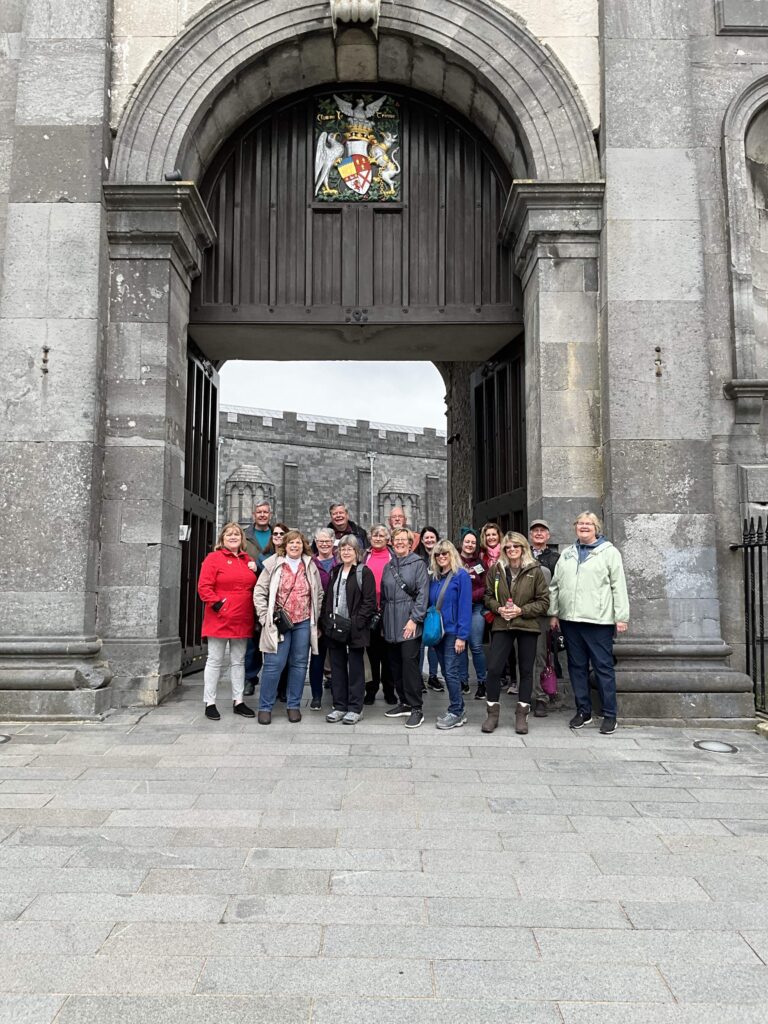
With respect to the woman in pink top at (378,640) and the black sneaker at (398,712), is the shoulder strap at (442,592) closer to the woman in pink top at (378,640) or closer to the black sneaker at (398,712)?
the woman in pink top at (378,640)

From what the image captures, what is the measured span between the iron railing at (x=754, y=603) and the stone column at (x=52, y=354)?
17.8 feet

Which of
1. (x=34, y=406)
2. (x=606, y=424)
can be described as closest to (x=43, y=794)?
(x=34, y=406)

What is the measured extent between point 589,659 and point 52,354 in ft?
17.0

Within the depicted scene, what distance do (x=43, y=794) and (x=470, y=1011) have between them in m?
2.99

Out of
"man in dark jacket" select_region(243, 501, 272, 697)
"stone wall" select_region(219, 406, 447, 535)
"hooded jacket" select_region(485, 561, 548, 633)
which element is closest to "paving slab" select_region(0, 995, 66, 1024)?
"hooded jacket" select_region(485, 561, 548, 633)

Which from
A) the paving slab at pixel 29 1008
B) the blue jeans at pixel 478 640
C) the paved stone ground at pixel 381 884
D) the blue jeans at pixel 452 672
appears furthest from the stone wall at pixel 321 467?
the paving slab at pixel 29 1008

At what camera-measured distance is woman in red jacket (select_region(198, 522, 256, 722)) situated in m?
6.75

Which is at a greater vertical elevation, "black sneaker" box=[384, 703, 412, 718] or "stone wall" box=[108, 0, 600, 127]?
"stone wall" box=[108, 0, 600, 127]

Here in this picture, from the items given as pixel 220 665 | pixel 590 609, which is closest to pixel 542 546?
pixel 590 609

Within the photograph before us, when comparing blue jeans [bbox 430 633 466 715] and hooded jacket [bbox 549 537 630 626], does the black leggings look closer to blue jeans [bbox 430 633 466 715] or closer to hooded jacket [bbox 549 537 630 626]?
blue jeans [bbox 430 633 466 715]

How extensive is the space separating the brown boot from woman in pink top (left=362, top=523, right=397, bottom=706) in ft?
3.89

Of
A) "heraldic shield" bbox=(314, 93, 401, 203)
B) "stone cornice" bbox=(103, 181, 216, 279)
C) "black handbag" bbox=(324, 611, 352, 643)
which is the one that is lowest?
"black handbag" bbox=(324, 611, 352, 643)

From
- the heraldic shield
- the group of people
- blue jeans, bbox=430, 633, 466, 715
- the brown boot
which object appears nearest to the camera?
the brown boot

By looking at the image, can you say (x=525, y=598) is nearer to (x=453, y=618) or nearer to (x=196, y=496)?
(x=453, y=618)
